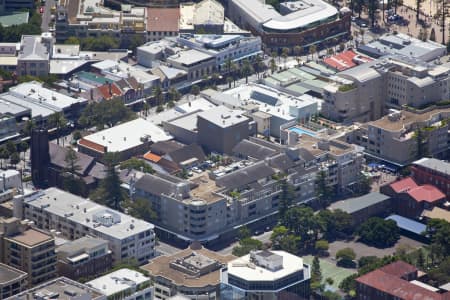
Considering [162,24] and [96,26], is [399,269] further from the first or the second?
[96,26]

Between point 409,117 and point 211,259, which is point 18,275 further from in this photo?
point 409,117

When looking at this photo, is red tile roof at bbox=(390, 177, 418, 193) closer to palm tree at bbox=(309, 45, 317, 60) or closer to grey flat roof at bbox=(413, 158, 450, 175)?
grey flat roof at bbox=(413, 158, 450, 175)

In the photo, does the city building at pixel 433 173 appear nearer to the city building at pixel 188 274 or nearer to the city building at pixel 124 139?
the city building at pixel 124 139

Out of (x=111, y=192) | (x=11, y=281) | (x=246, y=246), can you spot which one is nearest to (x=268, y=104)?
(x=111, y=192)

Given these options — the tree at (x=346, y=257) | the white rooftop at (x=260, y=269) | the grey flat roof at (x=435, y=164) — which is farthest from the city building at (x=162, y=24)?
the white rooftop at (x=260, y=269)

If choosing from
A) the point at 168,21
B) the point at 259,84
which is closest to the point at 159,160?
the point at 259,84

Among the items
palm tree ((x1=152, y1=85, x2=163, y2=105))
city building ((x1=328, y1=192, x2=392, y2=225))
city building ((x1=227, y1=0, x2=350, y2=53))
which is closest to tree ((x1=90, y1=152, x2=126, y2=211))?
city building ((x1=328, y1=192, x2=392, y2=225))
